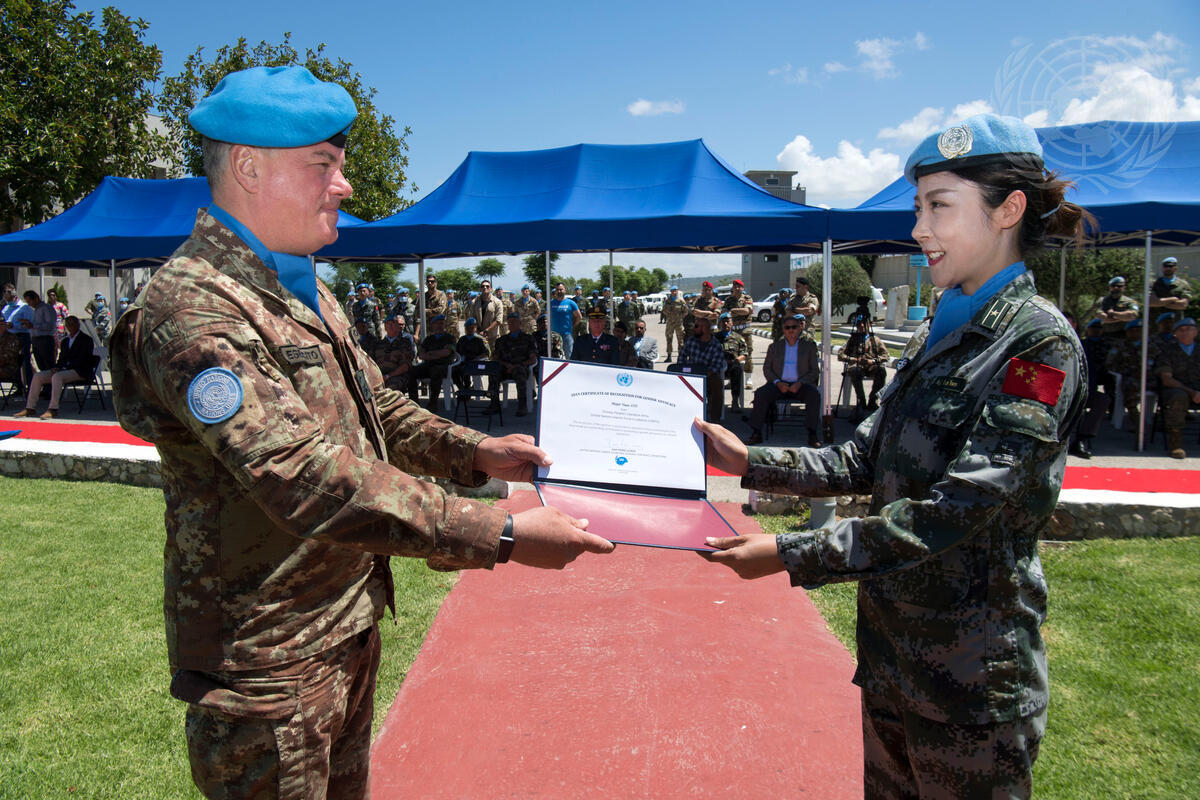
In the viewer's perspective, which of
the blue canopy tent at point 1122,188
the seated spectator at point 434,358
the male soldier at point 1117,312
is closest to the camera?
the blue canopy tent at point 1122,188

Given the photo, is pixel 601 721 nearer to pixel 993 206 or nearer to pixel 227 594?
pixel 227 594

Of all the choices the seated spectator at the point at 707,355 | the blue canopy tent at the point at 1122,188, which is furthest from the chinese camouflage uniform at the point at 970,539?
the seated spectator at the point at 707,355

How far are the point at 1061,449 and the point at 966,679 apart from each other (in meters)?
0.53

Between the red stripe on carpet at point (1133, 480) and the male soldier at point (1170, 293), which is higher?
the male soldier at point (1170, 293)

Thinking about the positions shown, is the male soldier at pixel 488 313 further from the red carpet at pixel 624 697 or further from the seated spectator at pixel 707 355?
the red carpet at pixel 624 697

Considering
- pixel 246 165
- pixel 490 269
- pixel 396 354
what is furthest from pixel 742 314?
pixel 490 269

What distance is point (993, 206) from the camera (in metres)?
1.71

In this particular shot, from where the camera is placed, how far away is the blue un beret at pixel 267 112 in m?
1.62

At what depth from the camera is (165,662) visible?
3998mm

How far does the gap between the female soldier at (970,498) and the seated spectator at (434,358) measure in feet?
33.2

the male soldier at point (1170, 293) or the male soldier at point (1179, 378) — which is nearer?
the male soldier at point (1179, 378)

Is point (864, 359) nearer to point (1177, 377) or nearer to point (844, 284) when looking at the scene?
point (1177, 377)

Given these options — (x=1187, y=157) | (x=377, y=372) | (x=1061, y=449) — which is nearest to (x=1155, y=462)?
(x=1187, y=157)

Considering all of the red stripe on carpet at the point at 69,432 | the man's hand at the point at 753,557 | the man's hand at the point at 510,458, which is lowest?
the red stripe on carpet at the point at 69,432
